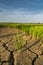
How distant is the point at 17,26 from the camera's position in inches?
324

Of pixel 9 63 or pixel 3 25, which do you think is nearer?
pixel 9 63

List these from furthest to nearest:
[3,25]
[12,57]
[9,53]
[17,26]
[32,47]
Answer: [3,25] → [17,26] → [32,47] → [9,53] → [12,57]

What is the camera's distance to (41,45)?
411 centimetres

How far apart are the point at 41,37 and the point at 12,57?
60.7 inches

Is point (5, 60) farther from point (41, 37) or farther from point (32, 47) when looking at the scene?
point (41, 37)

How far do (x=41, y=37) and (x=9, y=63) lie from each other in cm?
185

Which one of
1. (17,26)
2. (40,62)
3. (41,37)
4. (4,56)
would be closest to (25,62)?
(40,62)

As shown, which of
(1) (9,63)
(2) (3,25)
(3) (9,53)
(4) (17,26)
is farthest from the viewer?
(2) (3,25)

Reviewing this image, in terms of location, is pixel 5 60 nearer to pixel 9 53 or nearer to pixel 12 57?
pixel 12 57

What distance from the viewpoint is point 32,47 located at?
13.0 ft

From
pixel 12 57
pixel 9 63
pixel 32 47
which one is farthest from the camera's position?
pixel 32 47

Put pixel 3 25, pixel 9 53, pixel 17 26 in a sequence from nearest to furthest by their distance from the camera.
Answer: pixel 9 53
pixel 17 26
pixel 3 25

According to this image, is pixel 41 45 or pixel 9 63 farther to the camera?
pixel 41 45

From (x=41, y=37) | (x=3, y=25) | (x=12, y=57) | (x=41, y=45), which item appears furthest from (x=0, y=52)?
(x=3, y=25)
